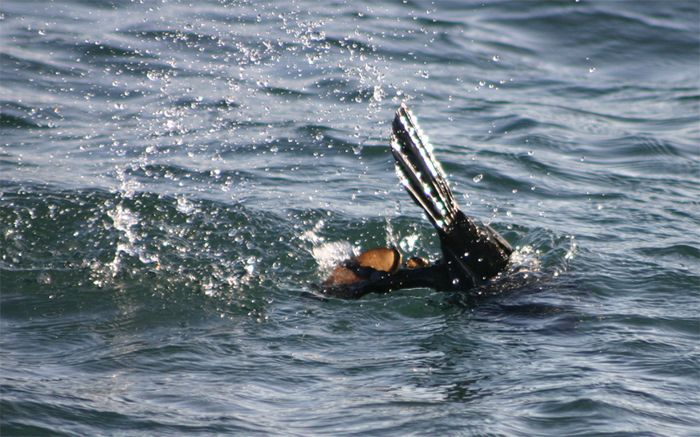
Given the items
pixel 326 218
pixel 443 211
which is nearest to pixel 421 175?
pixel 443 211

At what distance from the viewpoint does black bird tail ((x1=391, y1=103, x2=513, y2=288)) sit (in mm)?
6102

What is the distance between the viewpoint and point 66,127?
10094 mm

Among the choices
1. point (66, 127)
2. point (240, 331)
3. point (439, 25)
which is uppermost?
point (439, 25)

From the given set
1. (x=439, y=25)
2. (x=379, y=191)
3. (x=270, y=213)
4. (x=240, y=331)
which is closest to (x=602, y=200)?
(x=379, y=191)

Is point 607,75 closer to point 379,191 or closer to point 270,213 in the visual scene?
point 379,191

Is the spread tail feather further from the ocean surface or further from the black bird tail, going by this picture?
A: the ocean surface

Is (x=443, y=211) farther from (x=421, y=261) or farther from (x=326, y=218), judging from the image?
(x=326, y=218)

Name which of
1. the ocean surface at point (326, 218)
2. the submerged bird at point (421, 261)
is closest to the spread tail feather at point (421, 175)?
the submerged bird at point (421, 261)

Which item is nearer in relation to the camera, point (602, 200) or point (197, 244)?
point (197, 244)

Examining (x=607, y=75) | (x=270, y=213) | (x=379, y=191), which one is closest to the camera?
(x=270, y=213)

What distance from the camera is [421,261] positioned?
6.45 metres

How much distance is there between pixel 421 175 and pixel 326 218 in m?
2.25

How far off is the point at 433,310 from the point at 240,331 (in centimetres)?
113

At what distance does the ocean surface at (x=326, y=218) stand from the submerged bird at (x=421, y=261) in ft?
0.53
